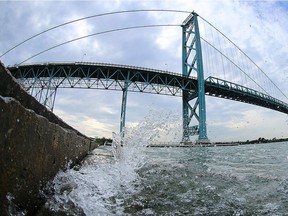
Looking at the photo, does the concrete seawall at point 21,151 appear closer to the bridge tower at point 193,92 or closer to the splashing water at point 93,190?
the splashing water at point 93,190

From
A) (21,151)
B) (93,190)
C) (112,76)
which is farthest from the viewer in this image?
(112,76)

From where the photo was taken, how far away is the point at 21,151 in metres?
1.77

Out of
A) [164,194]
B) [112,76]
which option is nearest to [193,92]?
[112,76]

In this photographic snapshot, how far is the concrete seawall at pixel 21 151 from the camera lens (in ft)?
5.06

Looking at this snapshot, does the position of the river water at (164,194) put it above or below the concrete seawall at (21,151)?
below

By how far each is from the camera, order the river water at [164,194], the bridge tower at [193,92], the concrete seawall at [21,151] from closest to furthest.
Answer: the concrete seawall at [21,151] → the river water at [164,194] → the bridge tower at [193,92]

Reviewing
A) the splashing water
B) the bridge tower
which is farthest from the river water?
the bridge tower

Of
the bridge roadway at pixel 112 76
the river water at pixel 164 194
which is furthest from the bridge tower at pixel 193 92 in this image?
the river water at pixel 164 194

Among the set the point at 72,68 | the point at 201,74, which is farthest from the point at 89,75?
the point at 201,74

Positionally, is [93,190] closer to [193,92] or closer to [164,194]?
[164,194]

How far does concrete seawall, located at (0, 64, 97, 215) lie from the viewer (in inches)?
60.7

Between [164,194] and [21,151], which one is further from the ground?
[21,151]

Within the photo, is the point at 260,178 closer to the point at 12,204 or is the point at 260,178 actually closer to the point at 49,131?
the point at 49,131

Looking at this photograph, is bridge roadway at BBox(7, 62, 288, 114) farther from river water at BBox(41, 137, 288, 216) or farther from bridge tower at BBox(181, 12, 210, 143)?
river water at BBox(41, 137, 288, 216)
